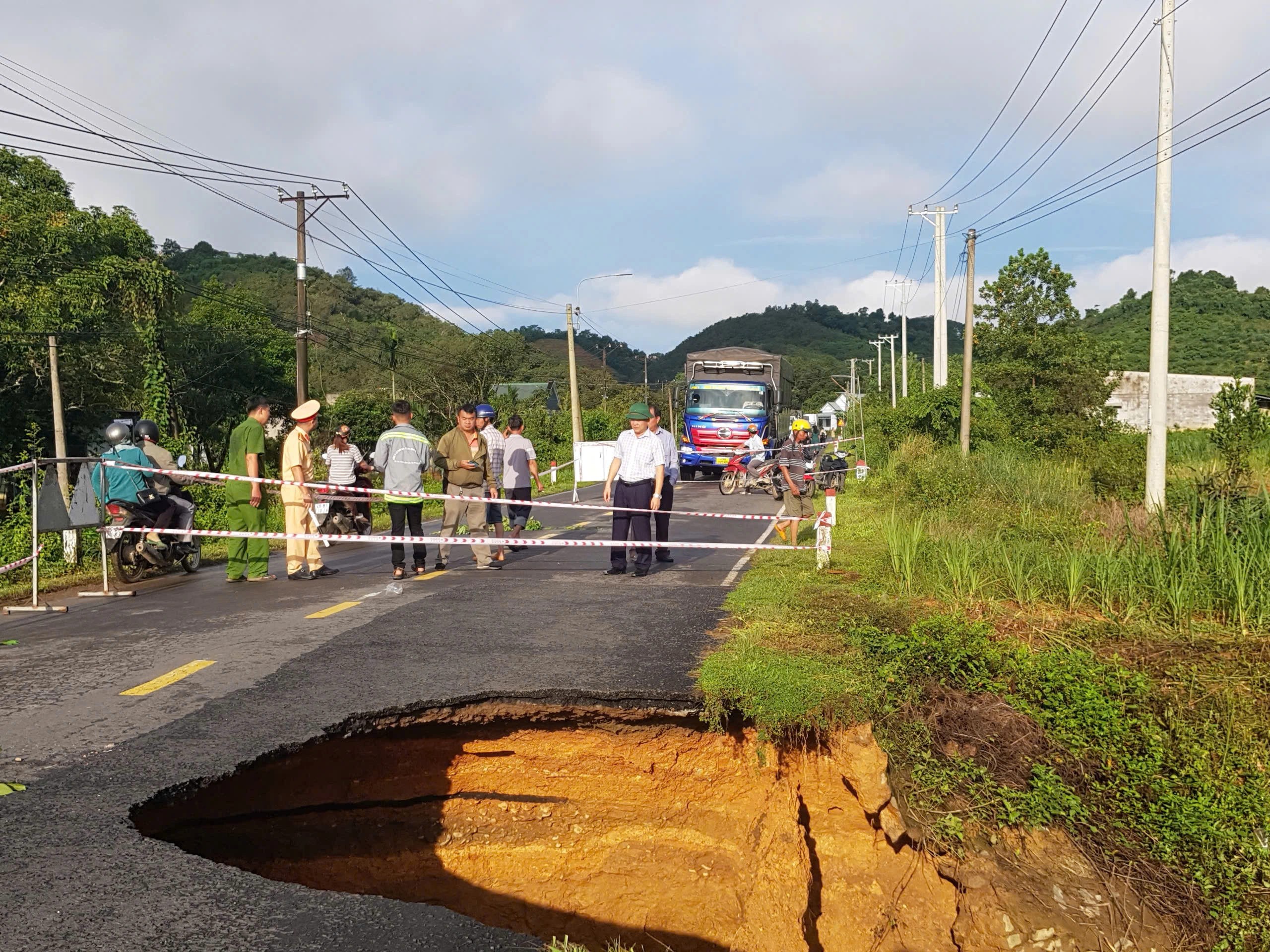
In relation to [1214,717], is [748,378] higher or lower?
higher

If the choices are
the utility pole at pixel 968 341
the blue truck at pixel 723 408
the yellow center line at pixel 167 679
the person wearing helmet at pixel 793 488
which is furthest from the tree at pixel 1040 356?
the yellow center line at pixel 167 679

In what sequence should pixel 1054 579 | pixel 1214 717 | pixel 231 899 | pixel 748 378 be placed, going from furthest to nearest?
1. pixel 748 378
2. pixel 1054 579
3. pixel 1214 717
4. pixel 231 899

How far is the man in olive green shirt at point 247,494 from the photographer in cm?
952

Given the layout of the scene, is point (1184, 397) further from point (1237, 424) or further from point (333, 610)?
point (333, 610)

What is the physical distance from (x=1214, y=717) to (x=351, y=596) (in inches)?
269

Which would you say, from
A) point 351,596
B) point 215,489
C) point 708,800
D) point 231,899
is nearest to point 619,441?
point 351,596

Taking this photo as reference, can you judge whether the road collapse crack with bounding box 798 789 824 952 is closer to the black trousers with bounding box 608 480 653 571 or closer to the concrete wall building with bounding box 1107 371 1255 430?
the black trousers with bounding box 608 480 653 571

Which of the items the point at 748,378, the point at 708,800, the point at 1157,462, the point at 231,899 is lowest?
the point at 708,800

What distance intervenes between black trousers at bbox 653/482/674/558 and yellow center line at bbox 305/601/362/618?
343 centimetres

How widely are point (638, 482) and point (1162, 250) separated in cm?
932

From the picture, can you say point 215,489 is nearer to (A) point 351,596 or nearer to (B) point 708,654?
(A) point 351,596

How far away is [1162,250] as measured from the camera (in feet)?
45.6

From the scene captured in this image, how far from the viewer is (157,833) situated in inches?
159

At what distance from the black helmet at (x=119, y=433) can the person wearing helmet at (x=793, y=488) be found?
7613 millimetres
